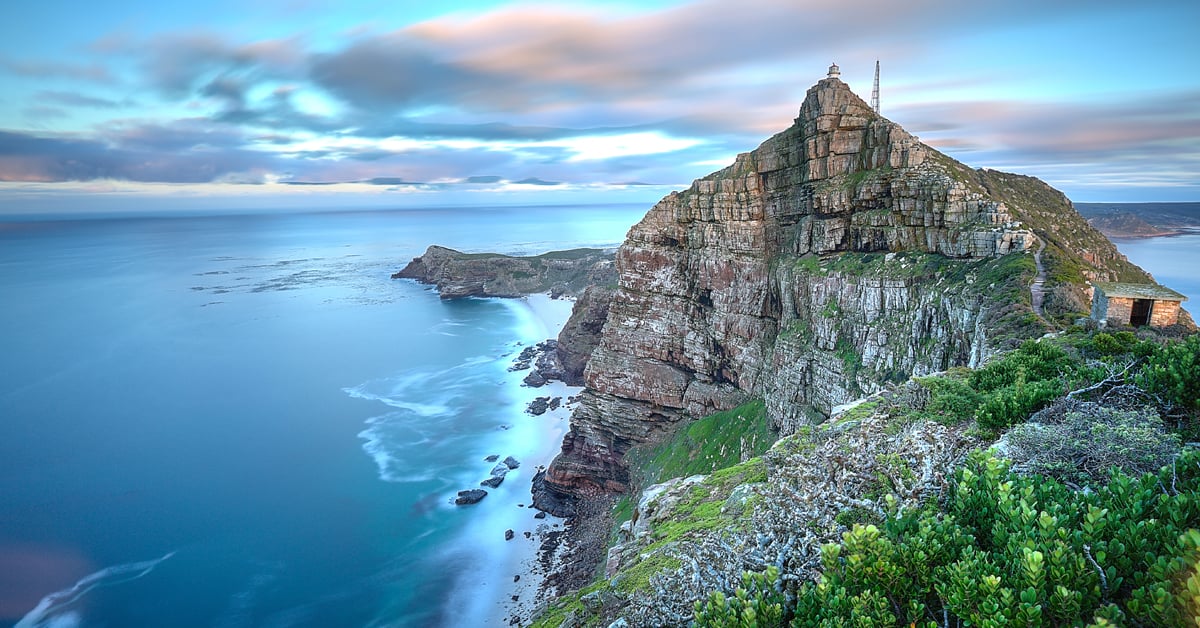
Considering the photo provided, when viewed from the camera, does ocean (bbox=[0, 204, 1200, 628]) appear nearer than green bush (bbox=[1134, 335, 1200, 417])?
No

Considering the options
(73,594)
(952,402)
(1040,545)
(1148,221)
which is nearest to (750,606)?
(1040,545)

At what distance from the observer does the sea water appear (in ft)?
132

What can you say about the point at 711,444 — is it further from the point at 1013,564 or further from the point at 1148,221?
the point at 1148,221

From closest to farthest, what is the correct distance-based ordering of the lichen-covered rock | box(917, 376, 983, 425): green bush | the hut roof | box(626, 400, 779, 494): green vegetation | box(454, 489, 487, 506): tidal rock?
the lichen-covered rock, box(917, 376, 983, 425): green bush, the hut roof, box(626, 400, 779, 494): green vegetation, box(454, 489, 487, 506): tidal rock

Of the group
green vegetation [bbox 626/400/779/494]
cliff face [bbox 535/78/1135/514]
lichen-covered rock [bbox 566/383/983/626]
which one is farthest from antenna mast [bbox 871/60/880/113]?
lichen-covered rock [bbox 566/383/983/626]

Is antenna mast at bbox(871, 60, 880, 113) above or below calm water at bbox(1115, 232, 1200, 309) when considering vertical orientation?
above

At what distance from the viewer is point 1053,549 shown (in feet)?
21.0

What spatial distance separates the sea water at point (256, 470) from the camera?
4009cm

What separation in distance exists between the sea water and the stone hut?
1470 inches

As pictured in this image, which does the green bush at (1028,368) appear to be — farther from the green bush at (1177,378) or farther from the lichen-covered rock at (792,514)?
the lichen-covered rock at (792,514)

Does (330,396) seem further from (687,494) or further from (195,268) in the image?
(195,268)

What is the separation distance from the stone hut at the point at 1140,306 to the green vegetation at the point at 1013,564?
18.8 meters

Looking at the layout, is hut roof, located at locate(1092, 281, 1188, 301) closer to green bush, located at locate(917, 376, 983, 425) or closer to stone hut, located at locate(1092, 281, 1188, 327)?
stone hut, located at locate(1092, 281, 1188, 327)

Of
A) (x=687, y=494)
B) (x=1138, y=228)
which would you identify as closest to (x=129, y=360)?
(x=687, y=494)
